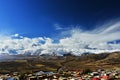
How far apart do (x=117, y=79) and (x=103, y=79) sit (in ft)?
18.6

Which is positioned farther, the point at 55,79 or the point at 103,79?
the point at 55,79

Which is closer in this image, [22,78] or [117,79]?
[117,79]

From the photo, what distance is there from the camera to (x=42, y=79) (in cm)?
10588

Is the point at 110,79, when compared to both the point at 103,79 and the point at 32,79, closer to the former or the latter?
the point at 103,79

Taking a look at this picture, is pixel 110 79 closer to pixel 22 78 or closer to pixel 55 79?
pixel 55 79

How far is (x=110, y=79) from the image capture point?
94.8 m

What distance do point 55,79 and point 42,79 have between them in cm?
609

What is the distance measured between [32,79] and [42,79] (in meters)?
3.76

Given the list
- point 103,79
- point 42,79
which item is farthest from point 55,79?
point 103,79

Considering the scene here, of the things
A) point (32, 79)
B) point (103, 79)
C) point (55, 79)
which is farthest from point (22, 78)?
point (103, 79)

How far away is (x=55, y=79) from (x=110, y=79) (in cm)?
2020

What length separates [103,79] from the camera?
3575 inches

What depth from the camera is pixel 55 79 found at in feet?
336

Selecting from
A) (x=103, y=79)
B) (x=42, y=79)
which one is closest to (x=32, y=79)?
(x=42, y=79)
